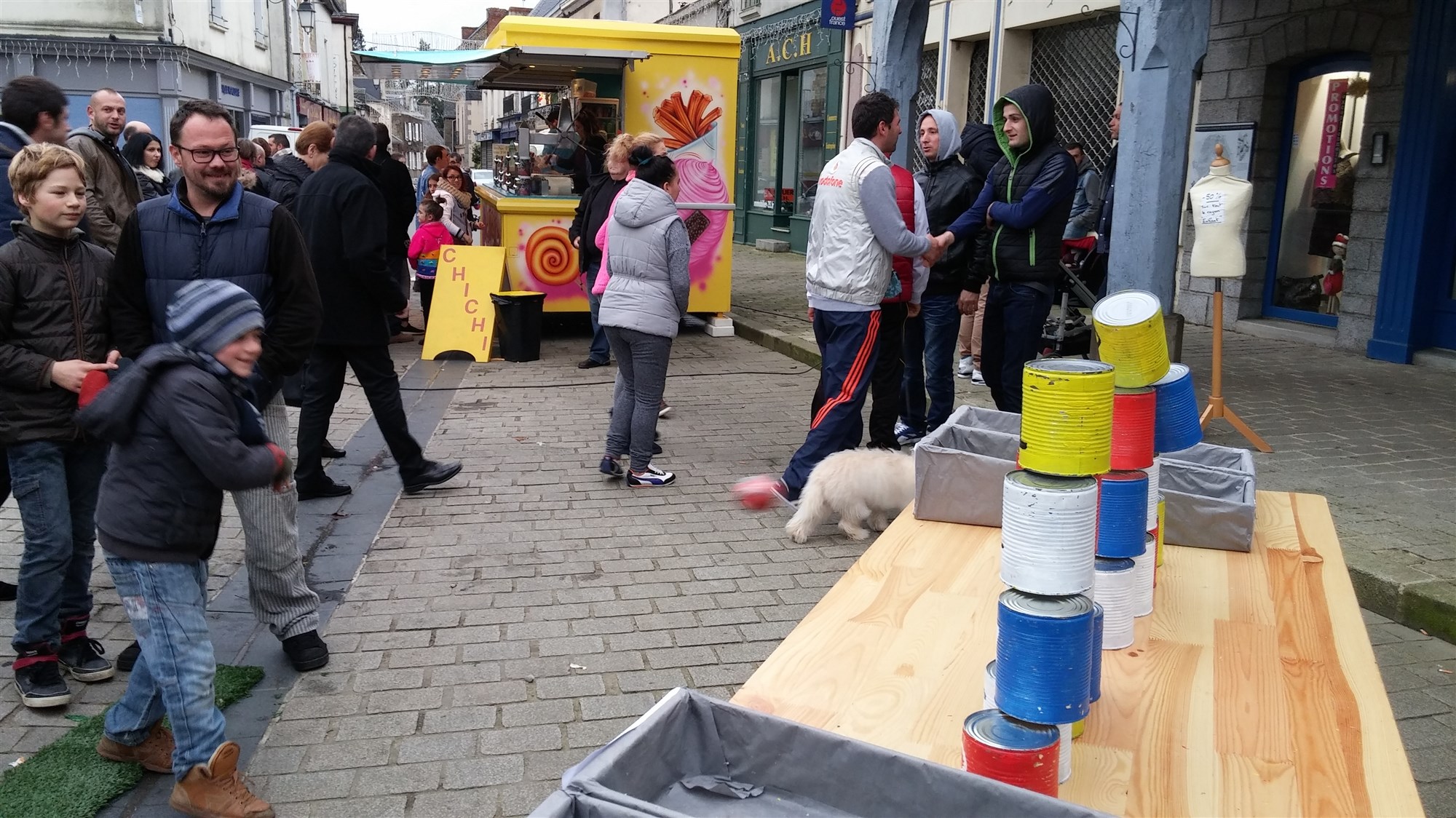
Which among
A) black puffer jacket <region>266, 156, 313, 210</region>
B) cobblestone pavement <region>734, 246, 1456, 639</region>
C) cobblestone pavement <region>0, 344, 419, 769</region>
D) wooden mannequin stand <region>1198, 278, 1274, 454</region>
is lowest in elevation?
cobblestone pavement <region>0, 344, 419, 769</region>

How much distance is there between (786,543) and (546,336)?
7.15 metres

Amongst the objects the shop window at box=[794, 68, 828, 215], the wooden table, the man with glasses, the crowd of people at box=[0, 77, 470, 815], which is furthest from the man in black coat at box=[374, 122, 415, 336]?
the shop window at box=[794, 68, 828, 215]

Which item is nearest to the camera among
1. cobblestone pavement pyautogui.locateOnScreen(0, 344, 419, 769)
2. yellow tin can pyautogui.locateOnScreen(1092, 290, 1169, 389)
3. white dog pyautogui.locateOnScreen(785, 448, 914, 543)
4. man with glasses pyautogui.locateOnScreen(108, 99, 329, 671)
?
yellow tin can pyautogui.locateOnScreen(1092, 290, 1169, 389)

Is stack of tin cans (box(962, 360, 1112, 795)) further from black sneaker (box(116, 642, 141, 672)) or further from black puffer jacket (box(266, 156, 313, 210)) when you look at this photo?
black puffer jacket (box(266, 156, 313, 210))

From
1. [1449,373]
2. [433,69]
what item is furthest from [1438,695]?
[433,69]

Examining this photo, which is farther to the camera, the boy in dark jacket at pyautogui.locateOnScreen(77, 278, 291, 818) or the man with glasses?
the man with glasses

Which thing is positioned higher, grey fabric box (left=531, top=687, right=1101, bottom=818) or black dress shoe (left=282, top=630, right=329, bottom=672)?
grey fabric box (left=531, top=687, right=1101, bottom=818)

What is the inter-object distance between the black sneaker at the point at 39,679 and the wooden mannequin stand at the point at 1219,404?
19.5ft

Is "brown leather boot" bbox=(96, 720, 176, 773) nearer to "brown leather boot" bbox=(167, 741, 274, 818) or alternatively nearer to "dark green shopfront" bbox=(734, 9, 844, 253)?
"brown leather boot" bbox=(167, 741, 274, 818)

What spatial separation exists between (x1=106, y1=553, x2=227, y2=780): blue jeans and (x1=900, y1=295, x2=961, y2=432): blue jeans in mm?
4627

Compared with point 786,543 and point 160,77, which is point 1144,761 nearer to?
point 786,543

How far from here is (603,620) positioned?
4.51m

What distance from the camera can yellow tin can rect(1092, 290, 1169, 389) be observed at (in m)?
1.98

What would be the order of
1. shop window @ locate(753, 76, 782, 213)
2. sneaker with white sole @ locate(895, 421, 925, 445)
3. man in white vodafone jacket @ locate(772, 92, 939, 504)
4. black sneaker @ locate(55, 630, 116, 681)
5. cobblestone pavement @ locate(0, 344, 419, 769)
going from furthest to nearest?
shop window @ locate(753, 76, 782, 213) < sneaker with white sole @ locate(895, 421, 925, 445) < man in white vodafone jacket @ locate(772, 92, 939, 504) < black sneaker @ locate(55, 630, 116, 681) < cobblestone pavement @ locate(0, 344, 419, 769)
